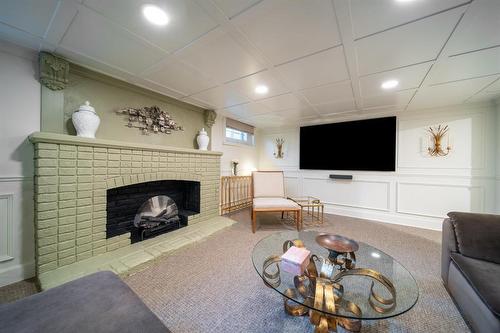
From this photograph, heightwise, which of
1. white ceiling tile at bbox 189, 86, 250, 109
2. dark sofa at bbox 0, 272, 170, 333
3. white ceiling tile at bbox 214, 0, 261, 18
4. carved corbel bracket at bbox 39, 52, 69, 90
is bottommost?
dark sofa at bbox 0, 272, 170, 333

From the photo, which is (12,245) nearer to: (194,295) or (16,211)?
(16,211)

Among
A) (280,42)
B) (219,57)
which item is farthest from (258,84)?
(280,42)

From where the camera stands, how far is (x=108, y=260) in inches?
72.2

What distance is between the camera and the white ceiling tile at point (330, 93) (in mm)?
2213

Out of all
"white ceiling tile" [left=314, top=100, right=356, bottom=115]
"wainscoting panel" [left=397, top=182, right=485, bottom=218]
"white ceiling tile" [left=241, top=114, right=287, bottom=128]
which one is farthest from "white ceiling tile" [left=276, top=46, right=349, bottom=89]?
"wainscoting panel" [left=397, top=182, right=485, bottom=218]

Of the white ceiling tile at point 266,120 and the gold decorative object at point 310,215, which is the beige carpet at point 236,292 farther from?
the white ceiling tile at point 266,120

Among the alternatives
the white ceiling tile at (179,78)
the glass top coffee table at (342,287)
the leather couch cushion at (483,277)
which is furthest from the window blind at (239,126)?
the leather couch cushion at (483,277)

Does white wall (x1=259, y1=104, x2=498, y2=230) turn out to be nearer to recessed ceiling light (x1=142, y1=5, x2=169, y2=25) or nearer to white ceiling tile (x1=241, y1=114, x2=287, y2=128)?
white ceiling tile (x1=241, y1=114, x2=287, y2=128)

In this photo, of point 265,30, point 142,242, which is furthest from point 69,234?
point 265,30

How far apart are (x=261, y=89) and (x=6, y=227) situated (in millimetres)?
2856

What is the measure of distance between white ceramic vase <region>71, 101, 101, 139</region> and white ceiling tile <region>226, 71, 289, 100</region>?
1478 mm

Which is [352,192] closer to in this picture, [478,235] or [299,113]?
[299,113]

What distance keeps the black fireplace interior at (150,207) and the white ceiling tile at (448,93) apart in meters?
3.56

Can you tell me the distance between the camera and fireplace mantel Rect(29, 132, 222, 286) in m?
1.56
